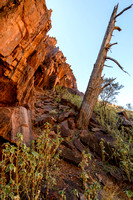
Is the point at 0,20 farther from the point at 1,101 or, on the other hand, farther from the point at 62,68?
the point at 62,68

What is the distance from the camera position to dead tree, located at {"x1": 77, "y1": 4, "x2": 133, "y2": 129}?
5719 mm

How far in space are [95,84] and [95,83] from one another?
0.06 metres

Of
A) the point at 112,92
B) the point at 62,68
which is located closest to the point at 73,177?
the point at 112,92

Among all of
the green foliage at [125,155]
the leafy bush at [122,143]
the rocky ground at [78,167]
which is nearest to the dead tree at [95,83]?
the rocky ground at [78,167]

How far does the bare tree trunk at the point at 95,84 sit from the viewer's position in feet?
18.7

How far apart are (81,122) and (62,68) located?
10.9m

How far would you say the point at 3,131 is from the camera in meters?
2.90

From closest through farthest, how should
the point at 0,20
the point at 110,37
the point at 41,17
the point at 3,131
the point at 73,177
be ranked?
1. the point at 73,177
2. the point at 3,131
3. the point at 0,20
4. the point at 41,17
5. the point at 110,37

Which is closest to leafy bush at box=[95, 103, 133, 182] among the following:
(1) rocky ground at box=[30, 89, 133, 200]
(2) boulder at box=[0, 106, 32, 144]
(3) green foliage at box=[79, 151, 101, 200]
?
(1) rocky ground at box=[30, 89, 133, 200]

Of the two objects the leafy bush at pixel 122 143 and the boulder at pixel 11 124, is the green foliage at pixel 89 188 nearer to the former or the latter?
the leafy bush at pixel 122 143

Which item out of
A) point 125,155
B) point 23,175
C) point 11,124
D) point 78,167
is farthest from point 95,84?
point 23,175

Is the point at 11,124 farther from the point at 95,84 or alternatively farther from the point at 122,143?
the point at 95,84

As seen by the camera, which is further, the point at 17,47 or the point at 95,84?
the point at 95,84

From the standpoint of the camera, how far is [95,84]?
20.1 ft
